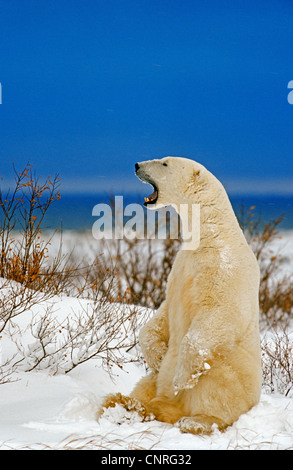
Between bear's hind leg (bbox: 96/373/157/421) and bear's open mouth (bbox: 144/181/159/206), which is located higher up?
bear's open mouth (bbox: 144/181/159/206)

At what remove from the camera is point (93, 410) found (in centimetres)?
367

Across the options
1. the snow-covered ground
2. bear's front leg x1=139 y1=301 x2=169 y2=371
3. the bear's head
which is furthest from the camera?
bear's front leg x1=139 y1=301 x2=169 y2=371

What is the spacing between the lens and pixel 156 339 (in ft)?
13.3

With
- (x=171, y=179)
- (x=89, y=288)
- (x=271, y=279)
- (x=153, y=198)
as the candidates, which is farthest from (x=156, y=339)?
(x=271, y=279)

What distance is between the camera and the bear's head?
3.86 meters

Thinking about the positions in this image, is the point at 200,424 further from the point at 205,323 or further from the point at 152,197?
the point at 152,197

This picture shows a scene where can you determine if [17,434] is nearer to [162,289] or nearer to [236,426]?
[236,426]

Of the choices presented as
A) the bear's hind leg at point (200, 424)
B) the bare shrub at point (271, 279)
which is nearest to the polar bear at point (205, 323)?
the bear's hind leg at point (200, 424)

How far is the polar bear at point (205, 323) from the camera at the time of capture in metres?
3.52

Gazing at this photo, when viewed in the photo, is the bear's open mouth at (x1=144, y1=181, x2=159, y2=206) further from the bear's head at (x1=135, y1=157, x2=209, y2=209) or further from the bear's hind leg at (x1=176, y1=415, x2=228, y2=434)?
the bear's hind leg at (x1=176, y1=415, x2=228, y2=434)

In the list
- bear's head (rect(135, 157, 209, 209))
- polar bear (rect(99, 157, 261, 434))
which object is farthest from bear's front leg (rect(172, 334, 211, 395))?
bear's head (rect(135, 157, 209, 209))

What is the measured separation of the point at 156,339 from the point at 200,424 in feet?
2.67
